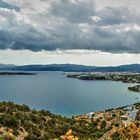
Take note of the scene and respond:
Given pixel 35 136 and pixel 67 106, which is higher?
pixel 35 136

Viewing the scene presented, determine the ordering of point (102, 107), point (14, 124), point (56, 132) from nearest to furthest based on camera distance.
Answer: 1. point (14, 124)
2. point (56, 132)
3. point (102, 107)

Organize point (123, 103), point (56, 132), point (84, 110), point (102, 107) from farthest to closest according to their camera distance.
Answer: point (123, 103) < point (102, 107) < point (84, 110) < point (56, 132)

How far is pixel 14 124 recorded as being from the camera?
3528cm

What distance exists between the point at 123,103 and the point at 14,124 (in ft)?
473

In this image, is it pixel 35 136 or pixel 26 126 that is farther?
pixel 26 126

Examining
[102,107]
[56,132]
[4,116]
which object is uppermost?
[4,116]

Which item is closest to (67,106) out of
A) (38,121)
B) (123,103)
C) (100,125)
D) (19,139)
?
(123,103)

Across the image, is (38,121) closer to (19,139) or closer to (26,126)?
(26,126)

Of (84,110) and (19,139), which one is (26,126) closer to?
(19,139)

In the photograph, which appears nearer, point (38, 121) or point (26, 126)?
point (26, 126)

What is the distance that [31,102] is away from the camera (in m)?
161

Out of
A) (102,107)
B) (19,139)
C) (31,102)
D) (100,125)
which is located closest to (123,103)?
(102,107)

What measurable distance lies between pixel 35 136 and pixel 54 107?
115 meters

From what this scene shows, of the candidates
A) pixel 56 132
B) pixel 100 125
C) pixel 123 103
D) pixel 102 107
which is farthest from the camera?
pixel 123 103
